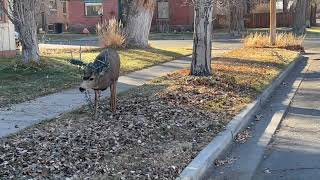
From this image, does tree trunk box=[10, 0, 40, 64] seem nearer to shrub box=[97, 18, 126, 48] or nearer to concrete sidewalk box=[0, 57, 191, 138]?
concrete sidewalk box=[0, 57, 191, 138]

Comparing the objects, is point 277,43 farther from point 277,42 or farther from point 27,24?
point 27,24

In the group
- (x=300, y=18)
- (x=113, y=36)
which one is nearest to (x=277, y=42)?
(x=113, y=36)

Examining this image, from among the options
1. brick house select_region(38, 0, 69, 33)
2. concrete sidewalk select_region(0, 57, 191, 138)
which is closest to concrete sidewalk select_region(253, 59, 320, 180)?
concrete sidewalk select_region(0, 57, 191, 138)

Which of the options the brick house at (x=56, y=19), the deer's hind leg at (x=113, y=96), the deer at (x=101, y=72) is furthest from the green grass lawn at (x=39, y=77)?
the brick house at (x=56, y=19)

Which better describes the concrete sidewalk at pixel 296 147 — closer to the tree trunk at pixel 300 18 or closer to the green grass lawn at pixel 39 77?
the green grass lawn at pixel 39 77

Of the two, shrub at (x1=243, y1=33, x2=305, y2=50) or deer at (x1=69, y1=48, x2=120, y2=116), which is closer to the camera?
deer at (x1=69, y1=48, x2=120, y2=116)

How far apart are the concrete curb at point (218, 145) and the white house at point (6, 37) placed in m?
11.3

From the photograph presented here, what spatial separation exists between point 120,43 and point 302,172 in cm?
1853

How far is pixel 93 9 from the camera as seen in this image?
50094 millimetres

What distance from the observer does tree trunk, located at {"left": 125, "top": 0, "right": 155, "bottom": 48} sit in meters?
24.7

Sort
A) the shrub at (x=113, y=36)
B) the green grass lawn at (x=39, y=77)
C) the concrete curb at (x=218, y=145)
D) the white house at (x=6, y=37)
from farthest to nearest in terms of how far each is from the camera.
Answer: the shrub at (x=113, y=36)
the white house at (x=6, y=37)
the green grass lawn at (x=39, y=77)
the concrete curb at (x=218, y=145)

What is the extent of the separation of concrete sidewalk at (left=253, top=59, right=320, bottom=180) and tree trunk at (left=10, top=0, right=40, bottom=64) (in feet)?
24.9

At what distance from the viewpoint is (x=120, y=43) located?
24375mm

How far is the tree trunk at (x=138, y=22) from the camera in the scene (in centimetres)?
Result: 2472
